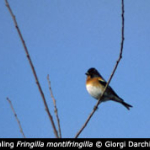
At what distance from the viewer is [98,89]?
8.71 m

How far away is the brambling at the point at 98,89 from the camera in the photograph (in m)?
8.62

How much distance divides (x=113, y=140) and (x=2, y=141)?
6.21ft

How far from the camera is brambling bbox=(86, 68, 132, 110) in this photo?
8625 millimetres

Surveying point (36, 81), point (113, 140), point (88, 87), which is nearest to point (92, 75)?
point (88, 87)
